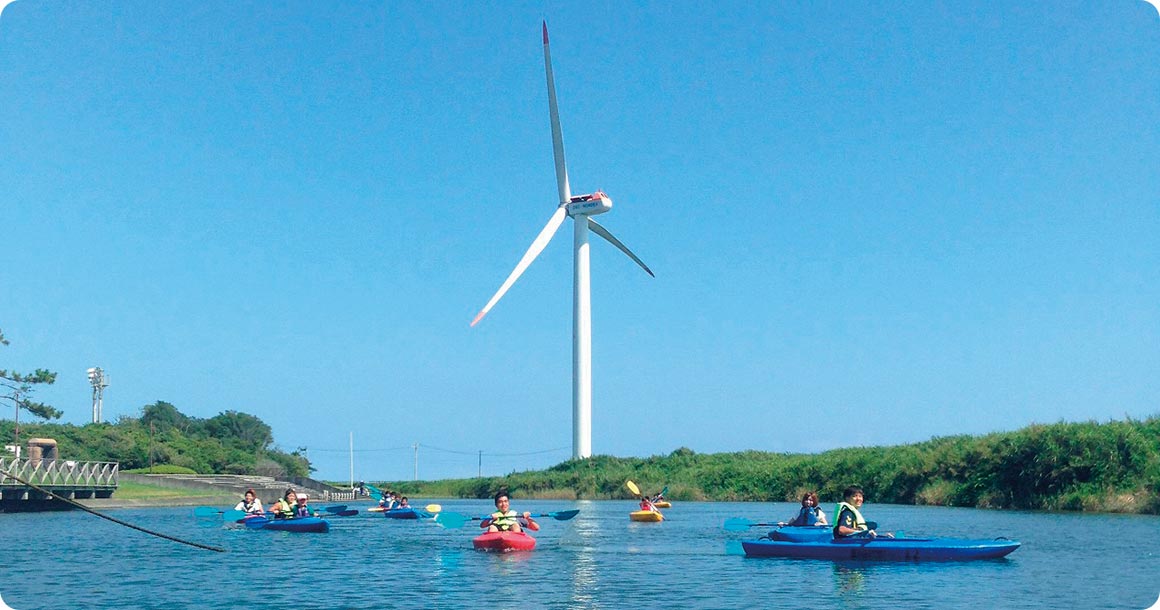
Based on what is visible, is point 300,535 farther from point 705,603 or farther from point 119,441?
point 119,441

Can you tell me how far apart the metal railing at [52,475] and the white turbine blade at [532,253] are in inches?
760

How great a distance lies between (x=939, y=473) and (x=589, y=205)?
2902cm

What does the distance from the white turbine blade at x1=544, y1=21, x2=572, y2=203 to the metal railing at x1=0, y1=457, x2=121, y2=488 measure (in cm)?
3144

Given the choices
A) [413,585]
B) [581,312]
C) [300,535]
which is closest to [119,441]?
[581,312]

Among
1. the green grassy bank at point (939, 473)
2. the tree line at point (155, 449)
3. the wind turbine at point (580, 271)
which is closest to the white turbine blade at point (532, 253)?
the wind turbine at point (580, 271)

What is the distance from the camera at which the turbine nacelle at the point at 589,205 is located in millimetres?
72250

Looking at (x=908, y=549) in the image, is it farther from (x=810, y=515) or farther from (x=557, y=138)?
(x=557, y=138)

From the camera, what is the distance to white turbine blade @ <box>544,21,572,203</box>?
65375 mm

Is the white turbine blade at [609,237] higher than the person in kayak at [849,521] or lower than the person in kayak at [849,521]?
higher

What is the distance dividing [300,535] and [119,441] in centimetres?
5465

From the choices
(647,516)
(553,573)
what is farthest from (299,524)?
(553,573)

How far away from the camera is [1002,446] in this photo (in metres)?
49.0

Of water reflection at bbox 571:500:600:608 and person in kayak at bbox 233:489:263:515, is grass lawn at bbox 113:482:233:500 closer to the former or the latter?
person in kayak at bbox 233:489:263:515

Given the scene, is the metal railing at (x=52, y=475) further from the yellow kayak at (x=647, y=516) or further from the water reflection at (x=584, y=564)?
the yellow kayak at (x=647, y=516)
